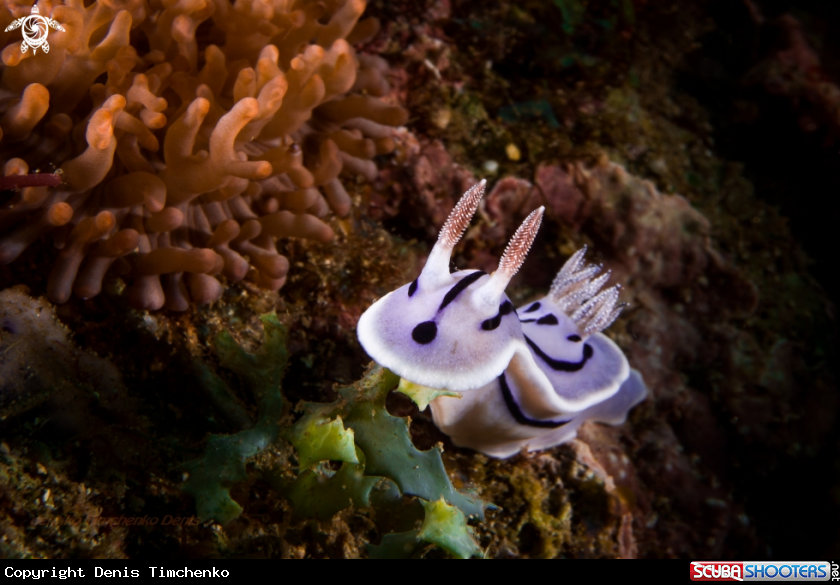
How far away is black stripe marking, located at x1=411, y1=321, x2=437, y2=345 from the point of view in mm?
1807

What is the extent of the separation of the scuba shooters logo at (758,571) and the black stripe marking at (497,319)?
6.98ft

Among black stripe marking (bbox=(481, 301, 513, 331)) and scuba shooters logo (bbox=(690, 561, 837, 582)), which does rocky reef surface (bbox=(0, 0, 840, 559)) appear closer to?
scuba shooters logo (bbox=(690, 561, 837, 582))

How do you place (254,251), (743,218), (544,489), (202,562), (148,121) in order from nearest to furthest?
(202,562) < (148,121) < (254,251) < (544,489) < (743,218)

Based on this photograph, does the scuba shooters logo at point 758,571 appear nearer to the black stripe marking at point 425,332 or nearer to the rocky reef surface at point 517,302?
the rocky reef surface at point 517,302

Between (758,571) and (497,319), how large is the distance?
2.70 meters

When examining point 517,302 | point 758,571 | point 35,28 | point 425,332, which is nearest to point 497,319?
point 425,332

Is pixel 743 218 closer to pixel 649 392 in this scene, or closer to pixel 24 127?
pixel 649 392

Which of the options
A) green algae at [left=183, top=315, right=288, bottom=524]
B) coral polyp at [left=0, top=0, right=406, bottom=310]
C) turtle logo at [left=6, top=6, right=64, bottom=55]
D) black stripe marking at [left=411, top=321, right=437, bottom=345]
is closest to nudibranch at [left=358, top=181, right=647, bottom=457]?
black stripe marking at [left=411, top=321, right=437, bottom=345]

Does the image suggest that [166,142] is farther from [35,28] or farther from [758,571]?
[758,571]

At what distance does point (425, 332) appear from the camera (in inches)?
71.9

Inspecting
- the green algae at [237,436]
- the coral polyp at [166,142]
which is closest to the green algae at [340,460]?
the green algae at [237,436]

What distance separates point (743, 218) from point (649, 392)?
2.05m

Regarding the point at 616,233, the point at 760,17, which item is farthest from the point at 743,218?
the point at 760,17

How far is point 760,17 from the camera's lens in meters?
5.45
